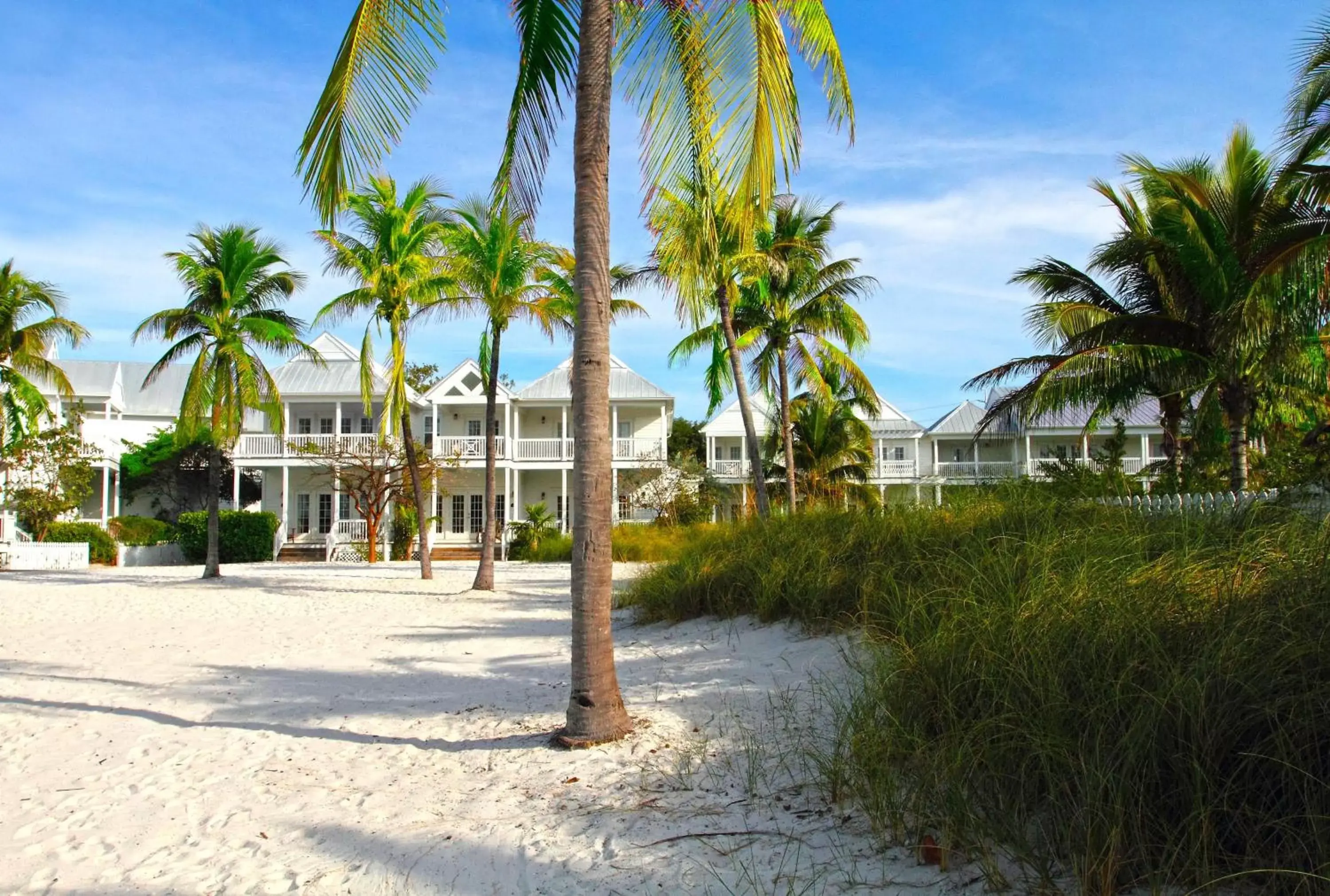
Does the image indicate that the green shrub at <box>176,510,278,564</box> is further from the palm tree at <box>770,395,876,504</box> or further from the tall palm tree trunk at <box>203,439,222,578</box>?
the palm tree at <box>770,395,876,504</box>

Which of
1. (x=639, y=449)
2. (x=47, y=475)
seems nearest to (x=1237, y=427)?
(x=639, y=449)

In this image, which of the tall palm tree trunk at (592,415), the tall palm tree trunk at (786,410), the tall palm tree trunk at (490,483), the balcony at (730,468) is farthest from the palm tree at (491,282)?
the balcony at (730,468)

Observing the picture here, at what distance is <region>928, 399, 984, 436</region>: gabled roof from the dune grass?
105 ft

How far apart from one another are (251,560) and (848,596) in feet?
87.8

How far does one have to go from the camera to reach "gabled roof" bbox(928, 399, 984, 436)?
37625mm

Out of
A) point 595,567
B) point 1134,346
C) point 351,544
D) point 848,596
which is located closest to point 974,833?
point 595,567

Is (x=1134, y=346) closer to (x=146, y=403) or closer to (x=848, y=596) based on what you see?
(x=848, y=596)

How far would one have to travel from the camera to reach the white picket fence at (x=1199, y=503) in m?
7.11

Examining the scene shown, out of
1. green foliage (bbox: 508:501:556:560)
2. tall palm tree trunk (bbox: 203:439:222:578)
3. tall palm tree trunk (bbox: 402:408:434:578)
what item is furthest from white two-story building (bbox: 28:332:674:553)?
tall palm tree trunk (bbox: 402:408:434:578)

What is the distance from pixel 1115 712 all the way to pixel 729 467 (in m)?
32.3

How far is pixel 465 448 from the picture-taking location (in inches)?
1310

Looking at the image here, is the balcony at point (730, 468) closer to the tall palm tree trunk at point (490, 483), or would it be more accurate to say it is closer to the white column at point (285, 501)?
the white column at point (285, 501)

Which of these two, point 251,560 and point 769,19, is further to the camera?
point 251,560

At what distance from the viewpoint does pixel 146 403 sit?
42.1 meters
